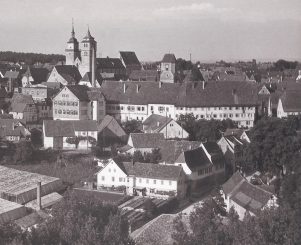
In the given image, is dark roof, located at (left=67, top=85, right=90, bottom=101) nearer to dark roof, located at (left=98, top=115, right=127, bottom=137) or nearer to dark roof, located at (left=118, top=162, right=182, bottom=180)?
dark roof, located at (left=98, top=115, right=127, bottom=137)

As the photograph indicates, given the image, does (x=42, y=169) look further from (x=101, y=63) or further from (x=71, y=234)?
(x=101, y=63)

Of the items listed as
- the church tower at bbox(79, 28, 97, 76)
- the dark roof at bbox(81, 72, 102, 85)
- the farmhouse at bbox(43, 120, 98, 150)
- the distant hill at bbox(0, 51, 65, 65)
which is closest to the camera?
the farmhouse at bbox(43, 120, 98, 150)

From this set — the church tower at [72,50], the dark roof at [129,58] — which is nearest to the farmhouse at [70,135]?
the church tower at [72,50]

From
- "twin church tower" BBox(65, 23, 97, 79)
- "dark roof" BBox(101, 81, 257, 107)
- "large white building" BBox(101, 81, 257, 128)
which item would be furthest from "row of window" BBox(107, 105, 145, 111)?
"twin church tower" BBox(65, 23, 97, 79)

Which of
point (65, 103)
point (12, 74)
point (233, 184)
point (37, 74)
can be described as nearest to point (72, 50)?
point (37, 74)

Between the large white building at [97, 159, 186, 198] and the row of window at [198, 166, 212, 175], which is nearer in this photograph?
the large white building at [97, 159, 186, 198]

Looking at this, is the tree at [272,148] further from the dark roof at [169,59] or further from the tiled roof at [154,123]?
the dark roof at [169,59]

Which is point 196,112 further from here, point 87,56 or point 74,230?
point 74,230
